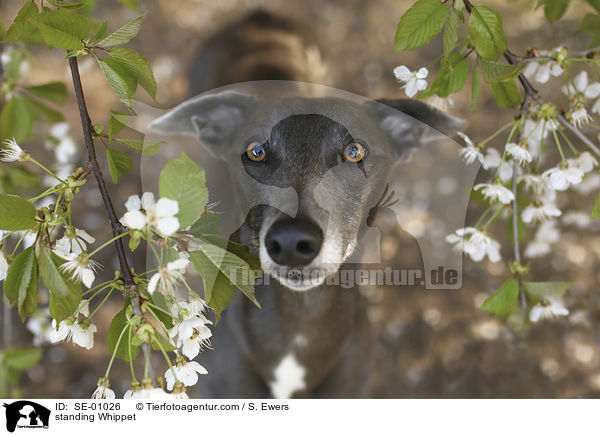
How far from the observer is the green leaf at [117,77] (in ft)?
2.81

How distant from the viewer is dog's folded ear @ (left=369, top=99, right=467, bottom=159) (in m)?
1.20

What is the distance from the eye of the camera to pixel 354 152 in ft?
3.73

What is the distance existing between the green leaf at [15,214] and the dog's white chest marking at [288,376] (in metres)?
1.08

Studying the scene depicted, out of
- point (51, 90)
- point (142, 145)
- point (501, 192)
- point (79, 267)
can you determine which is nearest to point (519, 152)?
point (501, 192)

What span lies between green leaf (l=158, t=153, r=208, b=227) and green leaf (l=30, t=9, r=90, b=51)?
31 cm

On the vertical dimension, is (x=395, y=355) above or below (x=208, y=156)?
below

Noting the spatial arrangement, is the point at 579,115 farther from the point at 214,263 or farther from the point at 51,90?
the point at 51,90

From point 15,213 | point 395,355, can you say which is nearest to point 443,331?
point 395,355

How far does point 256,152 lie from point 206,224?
35 centimetres

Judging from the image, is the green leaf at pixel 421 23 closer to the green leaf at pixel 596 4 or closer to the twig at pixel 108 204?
the green leaf at pixel 596 4

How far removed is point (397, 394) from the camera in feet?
6.12

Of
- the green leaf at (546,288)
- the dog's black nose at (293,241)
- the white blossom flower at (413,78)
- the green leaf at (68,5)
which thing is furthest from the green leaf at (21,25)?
the green leaf at (546,288)
